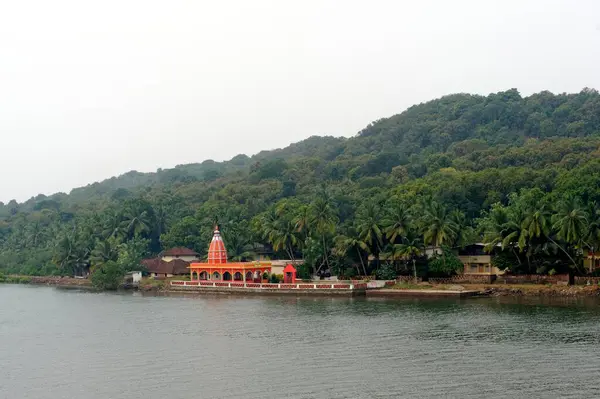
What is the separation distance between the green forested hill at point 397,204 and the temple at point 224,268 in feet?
12.2

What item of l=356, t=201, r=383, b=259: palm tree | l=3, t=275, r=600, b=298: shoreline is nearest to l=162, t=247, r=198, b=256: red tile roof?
l=3, t=275, r=600, b=298: shoreline

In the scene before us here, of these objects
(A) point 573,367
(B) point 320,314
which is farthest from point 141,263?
(A) point 573,367

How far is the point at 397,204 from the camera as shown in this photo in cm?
6350

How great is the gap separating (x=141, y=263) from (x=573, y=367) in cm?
5542

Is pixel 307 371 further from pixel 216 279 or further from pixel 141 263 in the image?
pixel 141 263

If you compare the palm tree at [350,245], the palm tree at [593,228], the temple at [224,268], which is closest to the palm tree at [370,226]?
the palm tree at [350,245]

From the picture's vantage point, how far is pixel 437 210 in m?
56.4

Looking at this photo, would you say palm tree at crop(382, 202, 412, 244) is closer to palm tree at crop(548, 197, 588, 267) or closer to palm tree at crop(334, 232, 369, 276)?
palm tree at crop(334, 232, 369, 276)

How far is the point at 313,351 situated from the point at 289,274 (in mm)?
30678

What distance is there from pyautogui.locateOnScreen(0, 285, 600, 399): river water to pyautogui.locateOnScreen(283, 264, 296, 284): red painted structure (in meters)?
11.7

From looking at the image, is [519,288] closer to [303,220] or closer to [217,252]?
[303,220]

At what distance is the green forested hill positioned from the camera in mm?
55125

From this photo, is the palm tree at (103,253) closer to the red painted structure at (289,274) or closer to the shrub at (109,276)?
the shrub at (109,276)

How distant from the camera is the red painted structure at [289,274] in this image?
61.6 m
